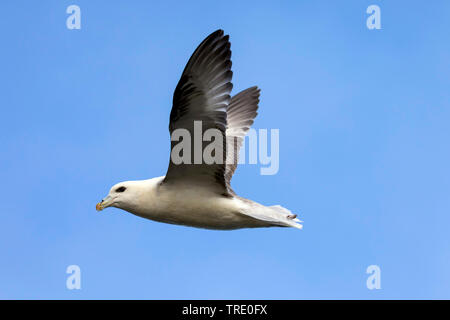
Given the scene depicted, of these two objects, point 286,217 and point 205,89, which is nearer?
point 205,89

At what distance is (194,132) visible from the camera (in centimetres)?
772

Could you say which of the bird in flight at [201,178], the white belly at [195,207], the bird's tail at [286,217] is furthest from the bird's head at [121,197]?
the bird's tail at [286,217]

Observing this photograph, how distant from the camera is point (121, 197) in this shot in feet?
27.6

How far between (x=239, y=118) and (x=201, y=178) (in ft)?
9.17

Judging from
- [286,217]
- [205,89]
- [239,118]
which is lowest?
[286,217]

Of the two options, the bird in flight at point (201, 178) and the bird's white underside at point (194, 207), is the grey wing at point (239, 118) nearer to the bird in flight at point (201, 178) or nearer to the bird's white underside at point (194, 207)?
the bird in flight at point (201, 178)

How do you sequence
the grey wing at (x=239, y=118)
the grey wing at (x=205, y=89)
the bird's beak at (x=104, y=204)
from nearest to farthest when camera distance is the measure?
the grey wing at (x=205, y=89)
the bird's beak at (x=104, y=204)
the grey wing at (x=239, y=118)

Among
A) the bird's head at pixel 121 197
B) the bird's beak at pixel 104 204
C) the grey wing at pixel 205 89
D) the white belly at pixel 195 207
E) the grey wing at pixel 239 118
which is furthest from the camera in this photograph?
the grey wing at pixel 239 118

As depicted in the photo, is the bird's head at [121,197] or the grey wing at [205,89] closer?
the grey wing at [205,89]

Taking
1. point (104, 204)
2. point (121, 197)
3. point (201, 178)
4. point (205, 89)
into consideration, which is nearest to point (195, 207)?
point (201, 178)

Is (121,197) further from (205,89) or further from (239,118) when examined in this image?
(239,118)

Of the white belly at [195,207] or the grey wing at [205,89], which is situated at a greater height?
the grey wing at [205,89]

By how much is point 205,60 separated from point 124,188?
1997 millimetres

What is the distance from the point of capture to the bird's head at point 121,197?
27.4ft
